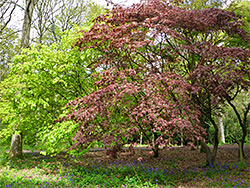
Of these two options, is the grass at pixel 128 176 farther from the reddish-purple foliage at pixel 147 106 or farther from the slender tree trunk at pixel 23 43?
the slender tree trunk at pixel 23 43

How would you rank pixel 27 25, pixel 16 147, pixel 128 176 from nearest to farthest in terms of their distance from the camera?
pixel 128 176
pixel 16 147
pixel 27 25

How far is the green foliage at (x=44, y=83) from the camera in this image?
616 centimetres

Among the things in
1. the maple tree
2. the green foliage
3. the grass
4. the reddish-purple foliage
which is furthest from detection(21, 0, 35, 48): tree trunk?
the reddish-purple foliage

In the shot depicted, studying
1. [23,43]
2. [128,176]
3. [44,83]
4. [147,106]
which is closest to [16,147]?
[44,83]

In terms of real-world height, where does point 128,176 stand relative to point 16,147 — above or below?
below

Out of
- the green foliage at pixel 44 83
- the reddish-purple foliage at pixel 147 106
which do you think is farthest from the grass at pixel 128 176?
the green foliage at pixel 44 83

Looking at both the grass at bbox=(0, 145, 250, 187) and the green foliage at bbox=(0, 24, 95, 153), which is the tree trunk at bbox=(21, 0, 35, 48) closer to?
the green foliage at bbox=(0, 24, 95, 153)

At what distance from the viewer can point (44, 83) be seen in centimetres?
643

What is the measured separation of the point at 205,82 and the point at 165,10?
212 centimetres

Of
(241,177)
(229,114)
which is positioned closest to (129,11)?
(241,177)

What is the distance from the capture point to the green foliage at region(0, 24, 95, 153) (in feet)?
20.2

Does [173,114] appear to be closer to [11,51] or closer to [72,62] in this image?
[72,62]

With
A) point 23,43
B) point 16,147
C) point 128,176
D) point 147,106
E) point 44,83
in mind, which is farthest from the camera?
point 23,43

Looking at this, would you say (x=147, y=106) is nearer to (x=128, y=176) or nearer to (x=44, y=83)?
(x=128, y=176)
